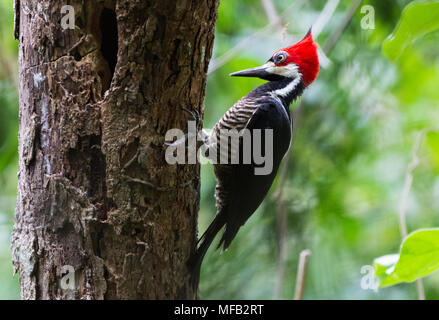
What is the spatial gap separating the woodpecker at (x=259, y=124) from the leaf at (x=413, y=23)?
529 mm

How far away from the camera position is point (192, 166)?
1.44 meters

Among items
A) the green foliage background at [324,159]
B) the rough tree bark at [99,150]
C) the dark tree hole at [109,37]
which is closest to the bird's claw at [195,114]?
the rough tree bark at [99,150]

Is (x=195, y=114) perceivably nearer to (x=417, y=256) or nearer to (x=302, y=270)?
(x=302, y=270)

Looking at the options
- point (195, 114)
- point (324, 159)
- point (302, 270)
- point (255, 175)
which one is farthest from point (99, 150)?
point (324, 159)

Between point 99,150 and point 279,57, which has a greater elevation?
point 279,57

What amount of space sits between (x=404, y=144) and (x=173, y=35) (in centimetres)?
251

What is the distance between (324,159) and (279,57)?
2.20 ft

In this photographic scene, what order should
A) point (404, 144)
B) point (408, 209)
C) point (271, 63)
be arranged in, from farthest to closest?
point (404, 144)
point (408, 209)
point (271, 63)

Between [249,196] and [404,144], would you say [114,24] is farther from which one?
[404,144]

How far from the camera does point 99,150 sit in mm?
1323

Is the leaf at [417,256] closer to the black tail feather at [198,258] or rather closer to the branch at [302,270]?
the branch at [302,270]

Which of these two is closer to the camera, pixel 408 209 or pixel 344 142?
pixel 344 142

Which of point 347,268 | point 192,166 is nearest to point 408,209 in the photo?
point 347,268

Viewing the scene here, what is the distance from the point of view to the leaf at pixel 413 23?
125 cm
